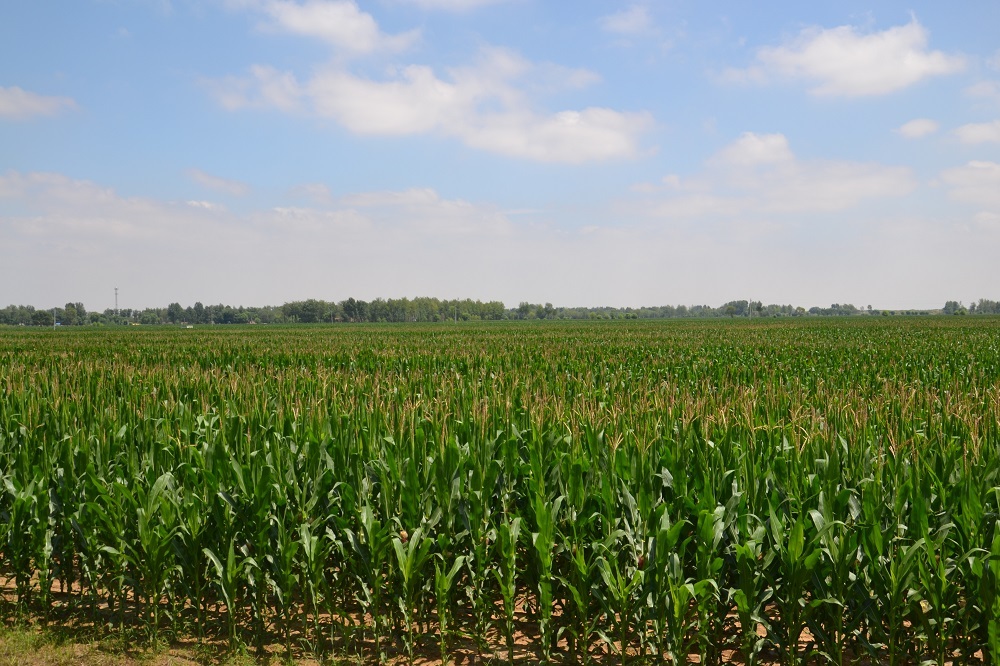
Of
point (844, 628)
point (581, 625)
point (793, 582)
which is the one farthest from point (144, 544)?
point (844, 628)

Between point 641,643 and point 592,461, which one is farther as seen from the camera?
point 592,461

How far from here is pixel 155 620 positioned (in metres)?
4.94

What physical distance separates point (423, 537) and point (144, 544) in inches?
84.6

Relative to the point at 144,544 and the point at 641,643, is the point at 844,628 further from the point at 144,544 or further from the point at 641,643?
the point at 144,544

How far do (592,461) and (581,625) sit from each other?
1.19 m

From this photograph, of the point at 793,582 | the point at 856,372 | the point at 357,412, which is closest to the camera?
the point at 793,582

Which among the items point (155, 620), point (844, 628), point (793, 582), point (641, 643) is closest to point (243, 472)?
point (155, 620)

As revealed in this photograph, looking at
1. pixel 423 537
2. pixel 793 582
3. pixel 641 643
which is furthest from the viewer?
pixel 423 537

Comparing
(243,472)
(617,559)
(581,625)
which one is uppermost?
(243,472)

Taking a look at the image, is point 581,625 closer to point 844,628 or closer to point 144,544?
point 844,628

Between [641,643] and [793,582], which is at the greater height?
[793,582]

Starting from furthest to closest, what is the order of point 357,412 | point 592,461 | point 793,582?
point 357,412, point 592,461, point 793,582

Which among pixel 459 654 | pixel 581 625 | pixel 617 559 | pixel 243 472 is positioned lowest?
pixel 459 654

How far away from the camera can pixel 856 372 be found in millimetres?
16453
